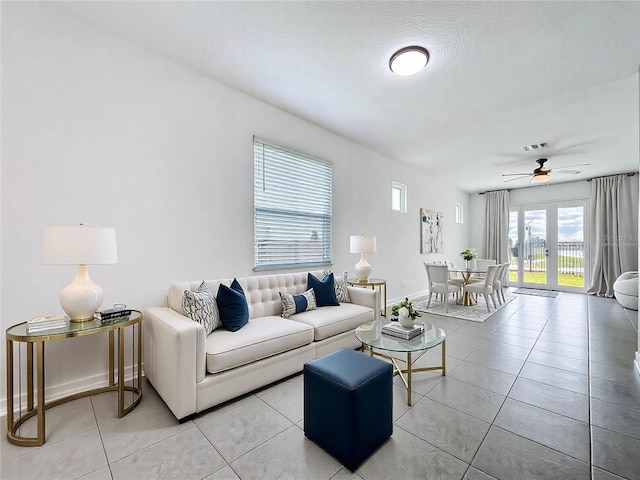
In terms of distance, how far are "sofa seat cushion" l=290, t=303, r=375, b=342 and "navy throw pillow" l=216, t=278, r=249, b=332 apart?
60 cm

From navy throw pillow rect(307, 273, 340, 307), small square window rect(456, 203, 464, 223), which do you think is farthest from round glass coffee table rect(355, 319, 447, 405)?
small square window rect(456, 203, 464, 223)

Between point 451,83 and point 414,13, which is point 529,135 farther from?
point 414,13

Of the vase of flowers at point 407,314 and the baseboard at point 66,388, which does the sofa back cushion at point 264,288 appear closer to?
the baseboard at point 66,388

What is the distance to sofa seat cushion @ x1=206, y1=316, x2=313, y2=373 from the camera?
6.49 feet

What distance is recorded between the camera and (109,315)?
1.96 metres

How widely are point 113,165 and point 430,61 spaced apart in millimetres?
2888

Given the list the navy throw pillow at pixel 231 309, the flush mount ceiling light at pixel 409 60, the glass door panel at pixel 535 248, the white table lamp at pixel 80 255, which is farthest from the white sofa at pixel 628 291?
the white table lamp at pixel 80 255

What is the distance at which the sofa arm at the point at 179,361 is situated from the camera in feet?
5.92

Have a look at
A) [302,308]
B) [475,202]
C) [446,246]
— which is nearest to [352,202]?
[302,308]

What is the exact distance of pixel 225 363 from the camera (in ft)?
6.50

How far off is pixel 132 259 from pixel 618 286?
25.4 ft

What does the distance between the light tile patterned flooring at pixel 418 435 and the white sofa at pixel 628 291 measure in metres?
3.20

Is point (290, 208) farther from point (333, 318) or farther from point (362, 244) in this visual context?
point (333, 318)

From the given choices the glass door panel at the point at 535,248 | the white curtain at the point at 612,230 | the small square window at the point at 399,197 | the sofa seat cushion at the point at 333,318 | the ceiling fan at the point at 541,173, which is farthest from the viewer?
the glass door panel at the point at 535,248
